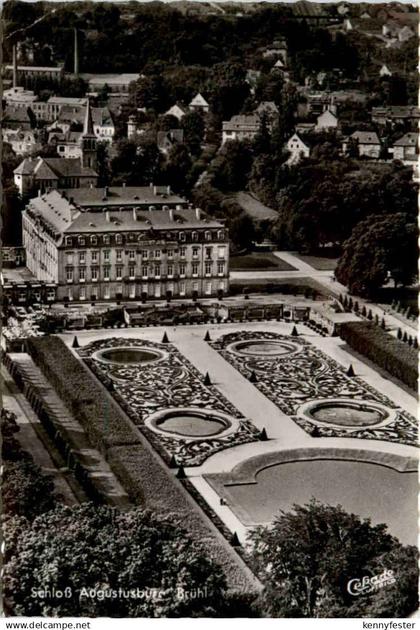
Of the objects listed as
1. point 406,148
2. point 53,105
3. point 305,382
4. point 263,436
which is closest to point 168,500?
point 263,436

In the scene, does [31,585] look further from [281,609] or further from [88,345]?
[88,345]

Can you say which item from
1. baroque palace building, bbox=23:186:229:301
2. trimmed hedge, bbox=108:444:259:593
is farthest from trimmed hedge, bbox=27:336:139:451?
baroque palace building, bbox=23:186:229:301

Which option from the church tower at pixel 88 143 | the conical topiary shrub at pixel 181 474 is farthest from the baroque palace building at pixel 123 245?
the conical topiary shrub at pixel 181 474

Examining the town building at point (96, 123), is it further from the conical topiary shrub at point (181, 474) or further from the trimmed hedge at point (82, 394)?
the conical topiary shrub at point (181, 474)

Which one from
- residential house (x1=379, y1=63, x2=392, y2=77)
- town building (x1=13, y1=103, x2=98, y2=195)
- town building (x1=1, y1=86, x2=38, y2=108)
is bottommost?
town building (x1=13, y1=103, x2=98, y2=195)

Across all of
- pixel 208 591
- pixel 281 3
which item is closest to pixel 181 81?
pixel 281 3

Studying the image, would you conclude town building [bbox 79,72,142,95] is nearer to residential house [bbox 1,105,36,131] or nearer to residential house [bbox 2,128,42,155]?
residential house [bbox 1,105,36,131]
